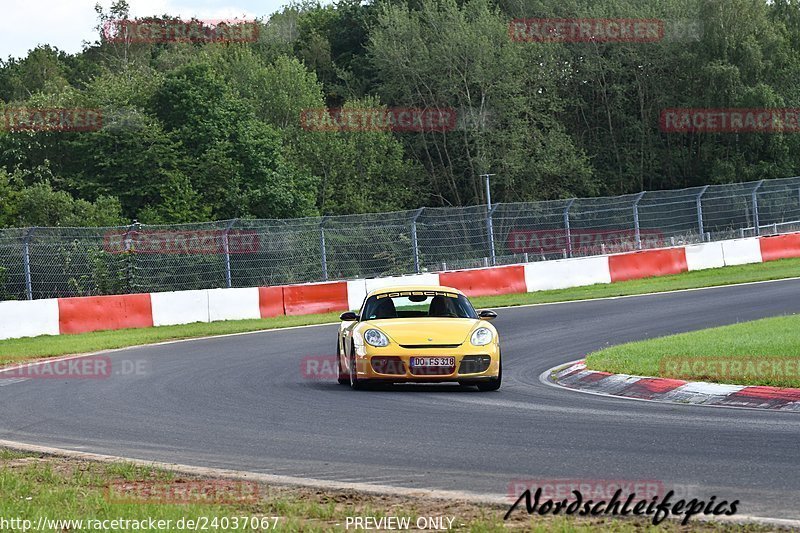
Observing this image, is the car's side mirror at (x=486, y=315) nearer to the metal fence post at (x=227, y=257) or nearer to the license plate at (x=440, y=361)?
the license plate at (x=440, y=361)

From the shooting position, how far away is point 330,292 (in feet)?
87.9

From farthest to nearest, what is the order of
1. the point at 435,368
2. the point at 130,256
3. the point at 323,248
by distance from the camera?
the point at 323,248, the point at 130,256, the point at 435,368

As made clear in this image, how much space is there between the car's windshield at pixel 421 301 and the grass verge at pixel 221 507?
6079 millimetres

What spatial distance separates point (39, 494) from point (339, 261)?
846 inches

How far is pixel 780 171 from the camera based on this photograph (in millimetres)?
62844

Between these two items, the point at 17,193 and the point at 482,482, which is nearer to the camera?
the point at 482,482

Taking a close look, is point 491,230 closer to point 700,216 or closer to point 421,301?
point 700,216

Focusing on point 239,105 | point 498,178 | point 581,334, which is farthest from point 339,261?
point 498,178

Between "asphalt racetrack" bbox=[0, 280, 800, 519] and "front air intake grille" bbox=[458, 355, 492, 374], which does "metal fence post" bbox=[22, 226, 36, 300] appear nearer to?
"asphalt racetrack" bbox=[0, 280, 800, 519]

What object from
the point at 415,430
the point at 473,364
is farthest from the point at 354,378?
the point at 415,430

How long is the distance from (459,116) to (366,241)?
117 feet

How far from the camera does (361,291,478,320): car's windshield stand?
13422 mm

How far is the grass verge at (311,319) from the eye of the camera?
20.0 meters

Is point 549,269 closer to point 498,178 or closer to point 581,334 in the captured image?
point 581,334
